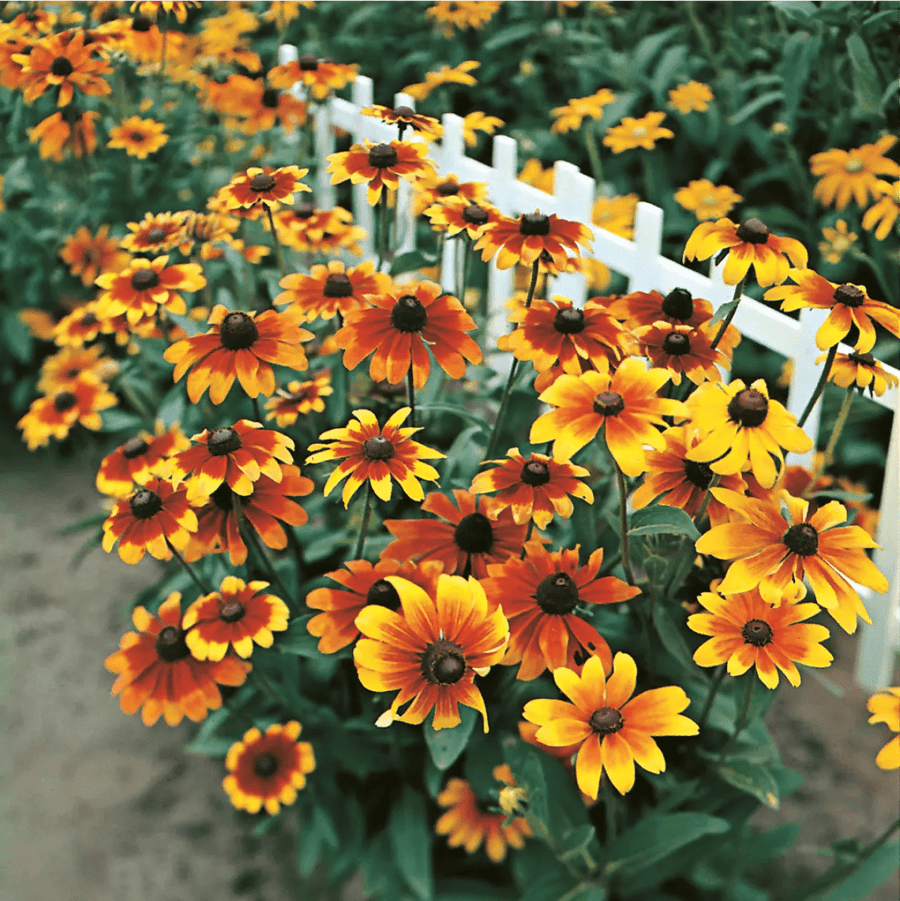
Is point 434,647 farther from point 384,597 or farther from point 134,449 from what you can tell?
point 134,449

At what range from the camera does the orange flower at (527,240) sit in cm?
135

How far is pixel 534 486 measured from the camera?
126 centimetres

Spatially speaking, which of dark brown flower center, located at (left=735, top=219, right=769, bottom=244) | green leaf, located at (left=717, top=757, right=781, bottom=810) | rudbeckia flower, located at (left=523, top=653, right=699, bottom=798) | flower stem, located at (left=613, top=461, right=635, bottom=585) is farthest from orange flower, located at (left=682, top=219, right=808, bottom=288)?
green leaf, located at (left=717, top=757, right=781, bottom=810)

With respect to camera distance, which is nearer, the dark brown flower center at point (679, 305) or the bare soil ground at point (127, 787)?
the dark brown flower center at point (679, 305)

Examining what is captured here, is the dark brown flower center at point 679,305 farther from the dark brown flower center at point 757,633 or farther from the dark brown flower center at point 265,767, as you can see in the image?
the dark brown flower center at point 265,767

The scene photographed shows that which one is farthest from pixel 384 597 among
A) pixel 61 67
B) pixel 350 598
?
pixel 61 67

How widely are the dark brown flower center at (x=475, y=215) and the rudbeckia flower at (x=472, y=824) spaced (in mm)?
1013

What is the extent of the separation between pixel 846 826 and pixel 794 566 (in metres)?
1.20

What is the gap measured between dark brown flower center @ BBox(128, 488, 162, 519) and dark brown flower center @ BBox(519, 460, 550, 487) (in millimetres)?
527

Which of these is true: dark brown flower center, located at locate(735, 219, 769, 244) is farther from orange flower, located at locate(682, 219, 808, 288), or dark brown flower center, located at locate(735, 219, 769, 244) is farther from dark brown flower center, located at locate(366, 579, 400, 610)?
dark brown flower center, located at locate(366, 579, 400, 610)

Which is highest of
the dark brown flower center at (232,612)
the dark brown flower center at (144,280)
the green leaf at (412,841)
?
the dark brown flower center at (144,280)

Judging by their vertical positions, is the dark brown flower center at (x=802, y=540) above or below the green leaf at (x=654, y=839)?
above

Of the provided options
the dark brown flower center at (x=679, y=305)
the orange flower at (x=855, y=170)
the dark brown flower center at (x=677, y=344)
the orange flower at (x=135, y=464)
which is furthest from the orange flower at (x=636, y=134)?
the orange flower at (x=135, y=464)

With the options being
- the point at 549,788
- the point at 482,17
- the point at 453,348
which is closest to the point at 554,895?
the point at 549,788
